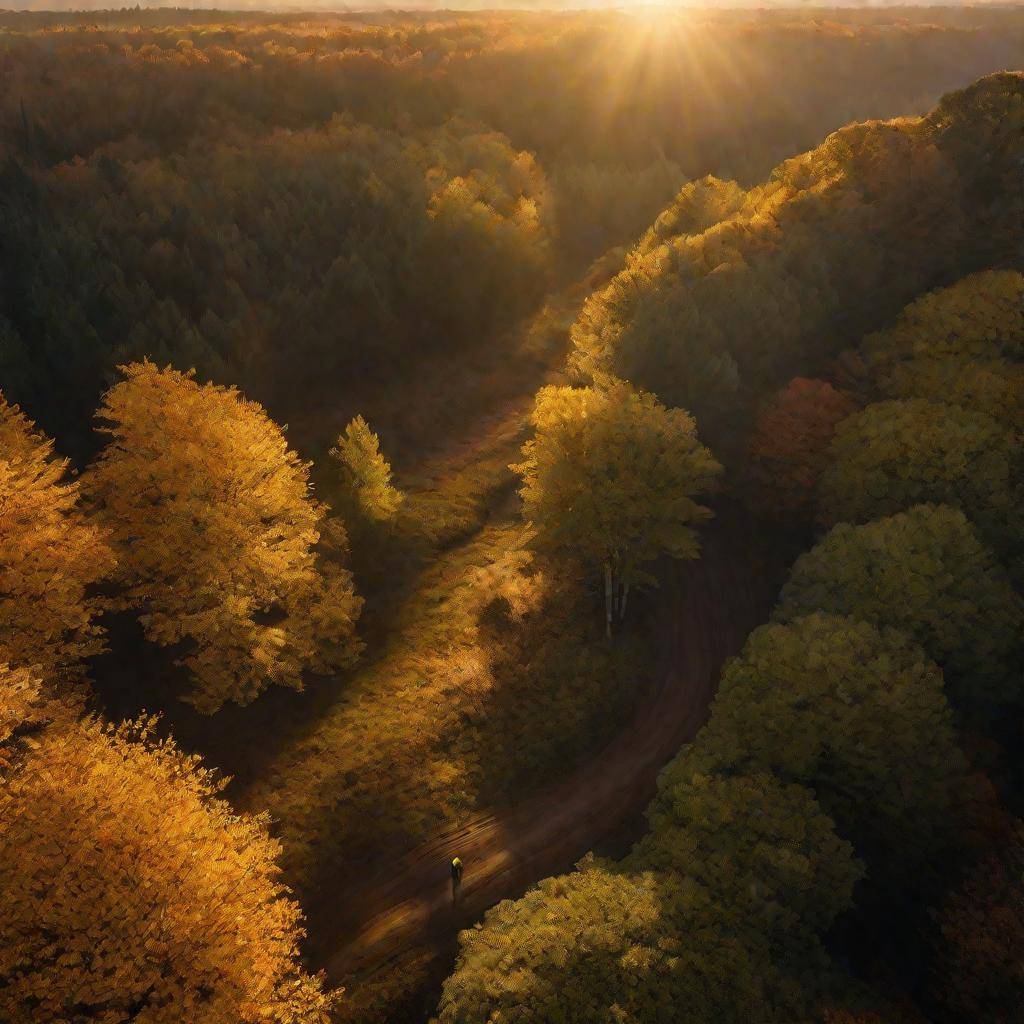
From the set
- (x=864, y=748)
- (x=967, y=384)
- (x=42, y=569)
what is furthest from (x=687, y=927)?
(x=967, y=384)

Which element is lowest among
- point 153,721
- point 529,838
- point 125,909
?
point 529,838

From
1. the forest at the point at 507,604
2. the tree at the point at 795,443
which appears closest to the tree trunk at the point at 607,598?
the forest at the point at 507,604

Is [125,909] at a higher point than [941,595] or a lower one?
higher

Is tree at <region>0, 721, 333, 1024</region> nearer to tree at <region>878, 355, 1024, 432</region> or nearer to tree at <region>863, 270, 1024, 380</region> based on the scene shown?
tree at <region>878, 355, 1024, 432</region>

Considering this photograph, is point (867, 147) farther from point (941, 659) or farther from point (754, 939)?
point (754, 939)

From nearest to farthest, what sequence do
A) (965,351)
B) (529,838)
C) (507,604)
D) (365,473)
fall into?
1. (529,838)
2. (965,351)
3. (507,604)
4. (365,473)

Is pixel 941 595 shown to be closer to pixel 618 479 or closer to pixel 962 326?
pixel 618 479

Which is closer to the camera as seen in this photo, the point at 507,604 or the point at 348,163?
the point at 507,604
